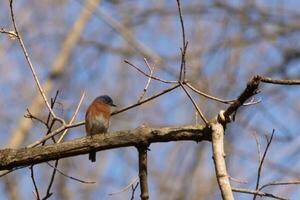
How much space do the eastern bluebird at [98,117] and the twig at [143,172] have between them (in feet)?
1.80

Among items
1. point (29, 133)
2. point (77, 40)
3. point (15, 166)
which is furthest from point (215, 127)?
point (77, 40)

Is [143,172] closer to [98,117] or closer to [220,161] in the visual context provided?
[220,161]

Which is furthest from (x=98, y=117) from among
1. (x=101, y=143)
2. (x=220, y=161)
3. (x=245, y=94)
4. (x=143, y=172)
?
(x=220, y=161)

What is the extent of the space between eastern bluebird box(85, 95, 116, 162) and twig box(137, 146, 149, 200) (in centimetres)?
55

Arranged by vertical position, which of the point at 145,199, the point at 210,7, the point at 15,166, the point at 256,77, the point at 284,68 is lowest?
the point at 145,199

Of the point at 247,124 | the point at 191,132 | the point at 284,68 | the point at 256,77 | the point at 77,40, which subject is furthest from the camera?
the point at 77,40

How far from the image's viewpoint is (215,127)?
9.80 feet

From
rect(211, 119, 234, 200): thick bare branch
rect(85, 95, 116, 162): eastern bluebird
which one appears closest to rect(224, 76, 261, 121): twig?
rect(211, 119, 234, 200): thick bare branch

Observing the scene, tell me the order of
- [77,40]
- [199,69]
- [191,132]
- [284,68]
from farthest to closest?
[77,40], [284,68], [199,69], [191,132]

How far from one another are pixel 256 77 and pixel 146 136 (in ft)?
1.99

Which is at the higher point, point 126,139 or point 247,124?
point 247,124

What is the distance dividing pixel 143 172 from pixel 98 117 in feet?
3.70

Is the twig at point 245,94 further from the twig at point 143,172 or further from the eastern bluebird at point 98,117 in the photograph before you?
the eastern bluebird at point 98,117

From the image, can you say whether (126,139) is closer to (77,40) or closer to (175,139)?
(175,139)
